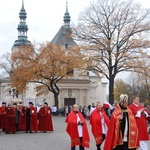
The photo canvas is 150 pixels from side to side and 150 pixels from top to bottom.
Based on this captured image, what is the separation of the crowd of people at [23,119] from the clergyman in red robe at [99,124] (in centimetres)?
1012

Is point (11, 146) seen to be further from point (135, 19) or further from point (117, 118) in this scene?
point (135, 19)

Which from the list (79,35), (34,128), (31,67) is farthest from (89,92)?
(34,128)

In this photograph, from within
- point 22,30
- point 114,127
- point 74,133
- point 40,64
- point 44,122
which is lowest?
point 44,122

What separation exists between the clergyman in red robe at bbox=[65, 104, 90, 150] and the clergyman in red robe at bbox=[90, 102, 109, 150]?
1.48ft

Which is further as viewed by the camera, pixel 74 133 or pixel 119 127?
pixel 74 133

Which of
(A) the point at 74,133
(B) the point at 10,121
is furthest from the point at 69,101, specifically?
(A) the point at 74,133

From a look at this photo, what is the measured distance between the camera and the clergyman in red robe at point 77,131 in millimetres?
12141

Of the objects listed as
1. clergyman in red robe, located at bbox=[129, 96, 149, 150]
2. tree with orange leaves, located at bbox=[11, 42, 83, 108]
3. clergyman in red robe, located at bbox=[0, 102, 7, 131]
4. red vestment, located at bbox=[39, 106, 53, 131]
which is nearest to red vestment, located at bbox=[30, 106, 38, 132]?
red vestment, located at bbox=[39, 106, 53, 131]

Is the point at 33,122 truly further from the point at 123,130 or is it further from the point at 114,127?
the point at 123,130

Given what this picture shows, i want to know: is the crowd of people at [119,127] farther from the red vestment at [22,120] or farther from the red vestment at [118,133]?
the red vestment at [22,120]

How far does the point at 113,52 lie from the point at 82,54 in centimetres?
327

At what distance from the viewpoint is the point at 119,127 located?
9570mm

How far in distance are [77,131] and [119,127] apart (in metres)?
2.91

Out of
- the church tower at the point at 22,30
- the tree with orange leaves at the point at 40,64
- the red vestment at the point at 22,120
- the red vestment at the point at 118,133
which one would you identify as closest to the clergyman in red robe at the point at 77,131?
the red vestment at the point at 118,133
